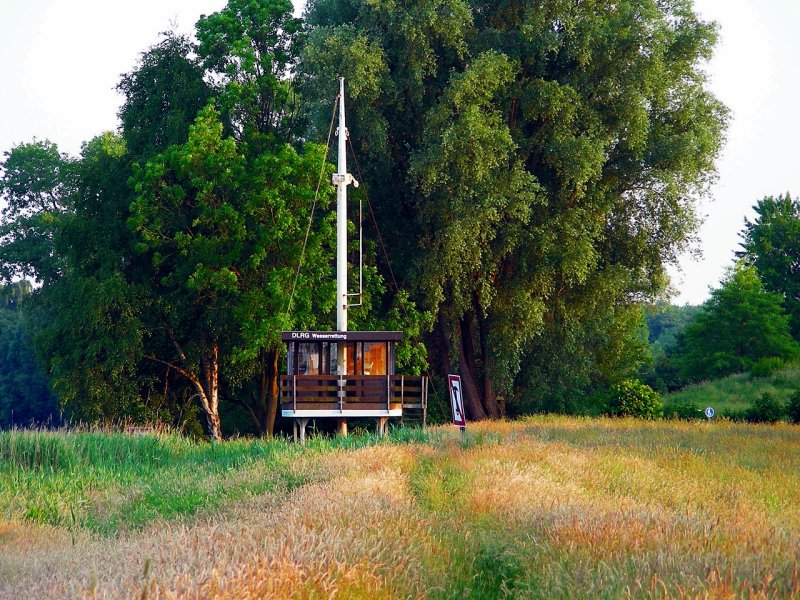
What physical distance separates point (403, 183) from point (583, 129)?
714 centimetres

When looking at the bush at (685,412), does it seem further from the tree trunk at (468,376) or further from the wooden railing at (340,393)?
the wooden railing at (340,393)

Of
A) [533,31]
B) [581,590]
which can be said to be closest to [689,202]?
[533,31]

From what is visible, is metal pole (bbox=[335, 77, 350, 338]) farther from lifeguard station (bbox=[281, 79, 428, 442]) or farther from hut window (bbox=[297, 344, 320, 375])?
hut window (bbox=[297, 344, 320, 375])

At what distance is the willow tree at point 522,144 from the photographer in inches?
1318

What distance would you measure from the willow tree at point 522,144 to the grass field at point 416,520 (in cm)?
1333

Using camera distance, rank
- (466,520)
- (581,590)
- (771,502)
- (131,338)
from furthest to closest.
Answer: (131,338), (771,502), (466,520), (581,590)

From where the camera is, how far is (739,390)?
161ft

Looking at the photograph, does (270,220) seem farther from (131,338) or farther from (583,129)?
(583,129)

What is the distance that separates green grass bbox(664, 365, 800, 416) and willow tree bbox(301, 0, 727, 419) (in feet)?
36.0

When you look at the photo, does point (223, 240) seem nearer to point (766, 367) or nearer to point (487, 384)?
point (487, 384)

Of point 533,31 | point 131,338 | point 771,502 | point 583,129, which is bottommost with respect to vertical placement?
point 771,502

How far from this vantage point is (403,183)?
3800 centimetres

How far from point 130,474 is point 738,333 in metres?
50.2

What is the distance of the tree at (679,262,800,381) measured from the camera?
60.3 metres
